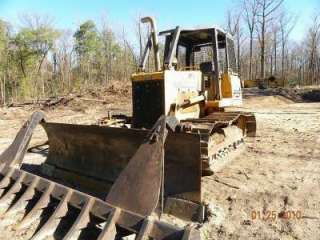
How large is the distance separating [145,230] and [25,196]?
1993 mm

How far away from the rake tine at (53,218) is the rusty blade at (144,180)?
572 millimetres

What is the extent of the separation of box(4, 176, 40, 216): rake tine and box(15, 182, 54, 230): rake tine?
0.81 feet

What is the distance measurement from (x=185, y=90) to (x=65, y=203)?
285 cm

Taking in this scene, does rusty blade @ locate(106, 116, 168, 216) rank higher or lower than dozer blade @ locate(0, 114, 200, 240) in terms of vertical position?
higher

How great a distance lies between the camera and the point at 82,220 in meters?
3.66

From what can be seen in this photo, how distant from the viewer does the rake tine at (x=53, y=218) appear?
3717 mm

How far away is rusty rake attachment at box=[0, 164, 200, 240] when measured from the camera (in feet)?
10.5

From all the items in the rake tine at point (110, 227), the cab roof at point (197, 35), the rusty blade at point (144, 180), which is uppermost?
the cab roof at point (197, 35)

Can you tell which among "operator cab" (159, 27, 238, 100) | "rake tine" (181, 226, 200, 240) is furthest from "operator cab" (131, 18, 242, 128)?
"rake tine" (181, 226, 200, 240)

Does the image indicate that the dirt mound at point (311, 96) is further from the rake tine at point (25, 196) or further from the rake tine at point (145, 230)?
the rake tine at point (145, 230)

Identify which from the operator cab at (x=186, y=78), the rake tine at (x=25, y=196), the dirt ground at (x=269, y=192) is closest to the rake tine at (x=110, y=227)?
the dirt ground at (x=269, y=192)

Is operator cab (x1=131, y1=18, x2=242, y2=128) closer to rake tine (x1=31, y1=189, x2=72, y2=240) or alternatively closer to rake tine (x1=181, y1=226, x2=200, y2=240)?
rake tine (x1=31, y1=189, x2=72, y2=240)

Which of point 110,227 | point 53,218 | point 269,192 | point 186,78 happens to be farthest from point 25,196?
point 269,192

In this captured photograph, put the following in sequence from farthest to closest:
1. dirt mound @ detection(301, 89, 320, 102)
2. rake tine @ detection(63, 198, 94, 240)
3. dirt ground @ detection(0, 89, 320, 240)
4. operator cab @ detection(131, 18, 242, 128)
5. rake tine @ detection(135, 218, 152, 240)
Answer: dirt mound @ detection(301, 89, 320, 102) < operator cab @ detection(131, 18, 242, 128) < dirt ground @ detection(0, 89, 320, 240) < rake tine @ detection(63, 198, 94, 240) < rake tine @ detection(135, 218, 152, 240)
